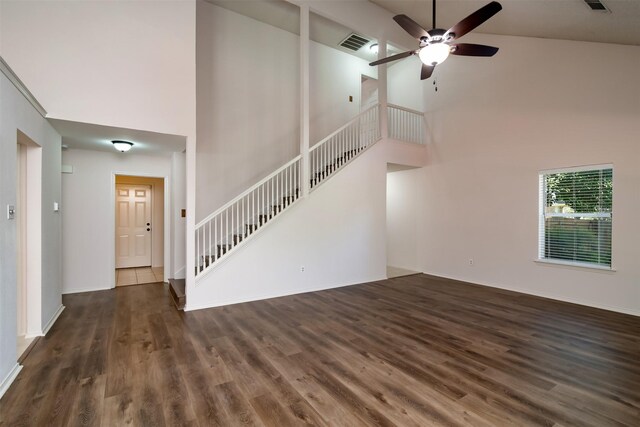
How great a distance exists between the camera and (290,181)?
5238 mm

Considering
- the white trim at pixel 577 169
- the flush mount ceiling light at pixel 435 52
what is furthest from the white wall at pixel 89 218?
the white trim at pixel 577 169

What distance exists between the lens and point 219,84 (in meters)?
5.54

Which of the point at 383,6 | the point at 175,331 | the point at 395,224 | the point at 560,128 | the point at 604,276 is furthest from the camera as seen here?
the point at 395,224

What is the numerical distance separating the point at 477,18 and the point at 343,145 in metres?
3.46

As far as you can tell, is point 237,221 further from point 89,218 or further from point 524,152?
point 524,152

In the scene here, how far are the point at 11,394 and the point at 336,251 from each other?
4267 mm

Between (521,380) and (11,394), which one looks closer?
(11,394)

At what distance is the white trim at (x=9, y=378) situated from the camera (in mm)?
2213

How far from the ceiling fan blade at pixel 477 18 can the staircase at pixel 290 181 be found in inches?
107

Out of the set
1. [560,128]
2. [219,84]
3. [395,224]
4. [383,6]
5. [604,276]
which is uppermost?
[383,6]

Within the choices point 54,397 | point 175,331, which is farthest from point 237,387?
point 175,331

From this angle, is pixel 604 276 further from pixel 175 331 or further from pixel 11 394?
pixel 11 394

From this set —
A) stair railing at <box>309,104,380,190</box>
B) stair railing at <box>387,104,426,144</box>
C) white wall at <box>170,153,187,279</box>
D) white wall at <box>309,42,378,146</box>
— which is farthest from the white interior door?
stair railing at <box>387,104,426,144</box>

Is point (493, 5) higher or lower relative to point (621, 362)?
higher
